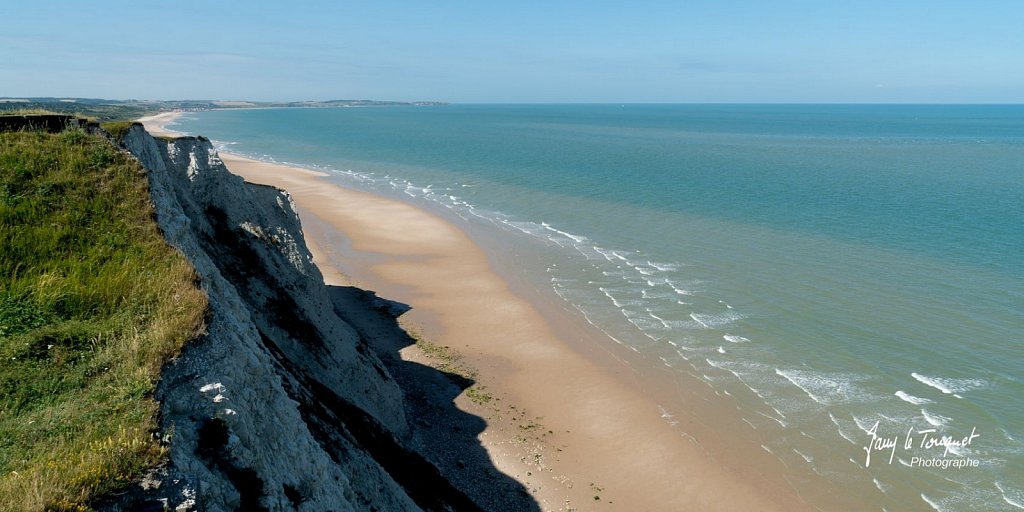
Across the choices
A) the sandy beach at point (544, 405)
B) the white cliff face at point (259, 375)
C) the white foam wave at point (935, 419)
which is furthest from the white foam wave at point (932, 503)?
the white cliff face at point (259, 375)

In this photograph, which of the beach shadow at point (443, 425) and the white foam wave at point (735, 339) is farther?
the white foam wave at point (735, 339)

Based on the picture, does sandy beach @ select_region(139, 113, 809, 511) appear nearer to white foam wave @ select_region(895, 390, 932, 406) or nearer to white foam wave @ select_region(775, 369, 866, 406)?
white foam wave @ select_region(775, 369, 866, 406)

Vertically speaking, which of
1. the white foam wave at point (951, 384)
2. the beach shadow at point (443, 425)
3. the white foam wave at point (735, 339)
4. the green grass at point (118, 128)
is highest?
the green grass at point (118, 128)

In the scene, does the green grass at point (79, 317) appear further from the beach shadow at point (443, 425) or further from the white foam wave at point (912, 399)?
the white foam wave at point (912, 399)

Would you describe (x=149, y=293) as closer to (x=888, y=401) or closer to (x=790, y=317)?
(x=888, y=401)

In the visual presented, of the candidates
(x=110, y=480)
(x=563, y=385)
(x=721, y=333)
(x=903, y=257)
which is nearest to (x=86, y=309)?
(x=110, y=480)

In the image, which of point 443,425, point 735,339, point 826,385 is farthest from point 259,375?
point 735,339
